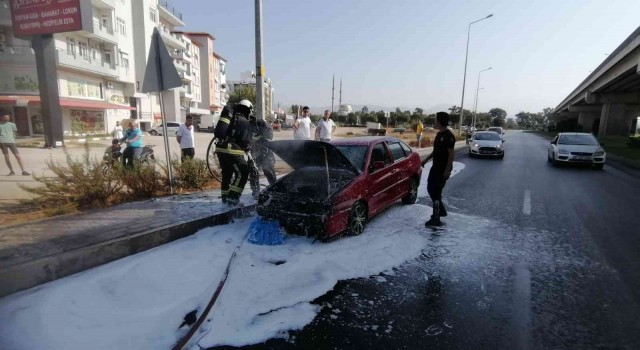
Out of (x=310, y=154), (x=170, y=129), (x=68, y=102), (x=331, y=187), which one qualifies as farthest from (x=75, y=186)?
(x=170, y=129)

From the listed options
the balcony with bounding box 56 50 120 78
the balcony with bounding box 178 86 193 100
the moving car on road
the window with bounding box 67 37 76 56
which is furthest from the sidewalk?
the balcony with bounding box 178 86 193 100

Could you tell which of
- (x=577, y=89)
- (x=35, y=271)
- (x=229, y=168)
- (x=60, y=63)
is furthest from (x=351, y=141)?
(x=577, y=89)

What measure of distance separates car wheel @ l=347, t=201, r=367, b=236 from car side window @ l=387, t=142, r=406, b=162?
166cm

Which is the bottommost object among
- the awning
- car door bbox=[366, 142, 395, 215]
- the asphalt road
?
the asphalt road

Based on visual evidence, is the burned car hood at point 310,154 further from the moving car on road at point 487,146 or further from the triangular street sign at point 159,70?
the moving car on road at point 487,146

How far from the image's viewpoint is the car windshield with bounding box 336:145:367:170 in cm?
582

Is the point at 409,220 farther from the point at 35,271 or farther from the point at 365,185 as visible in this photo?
the point at 35,271

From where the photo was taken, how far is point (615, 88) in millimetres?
36469

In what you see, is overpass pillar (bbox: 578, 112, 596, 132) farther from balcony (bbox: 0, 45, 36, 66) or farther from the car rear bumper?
balcony (bbox: 0, 45, 36, 66)

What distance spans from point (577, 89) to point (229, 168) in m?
55.4

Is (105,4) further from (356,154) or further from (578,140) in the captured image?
(578,140)

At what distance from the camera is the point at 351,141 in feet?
21.7

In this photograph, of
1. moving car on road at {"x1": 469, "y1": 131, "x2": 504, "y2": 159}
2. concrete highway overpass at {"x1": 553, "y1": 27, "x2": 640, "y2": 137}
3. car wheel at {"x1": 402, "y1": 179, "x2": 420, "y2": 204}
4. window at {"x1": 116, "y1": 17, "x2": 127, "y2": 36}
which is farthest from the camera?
window at {"x1": 116, "y1": 17, "x2": 127, "y2": 36}

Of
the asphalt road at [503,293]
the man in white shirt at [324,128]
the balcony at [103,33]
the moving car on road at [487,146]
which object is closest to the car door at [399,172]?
the asphalt road at [503,293]
